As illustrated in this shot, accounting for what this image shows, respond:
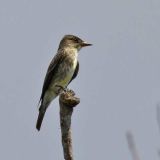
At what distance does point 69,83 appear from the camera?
1229cm

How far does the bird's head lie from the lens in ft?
42.2

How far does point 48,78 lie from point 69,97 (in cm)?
655

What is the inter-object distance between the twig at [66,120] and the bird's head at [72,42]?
23.9 ft

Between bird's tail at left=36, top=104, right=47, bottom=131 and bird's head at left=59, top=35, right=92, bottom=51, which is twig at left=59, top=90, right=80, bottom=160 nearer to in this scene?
bird's tail at left=36, top=104, right=47, bottom=131

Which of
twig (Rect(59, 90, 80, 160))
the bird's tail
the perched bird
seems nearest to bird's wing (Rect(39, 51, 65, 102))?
the perched bird

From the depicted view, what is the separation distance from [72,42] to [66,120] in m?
7.94

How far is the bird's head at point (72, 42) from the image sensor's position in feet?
42.2

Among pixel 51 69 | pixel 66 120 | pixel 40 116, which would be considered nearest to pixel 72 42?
pixel 51 69

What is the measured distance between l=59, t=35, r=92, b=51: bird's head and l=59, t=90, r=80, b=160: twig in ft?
23.9

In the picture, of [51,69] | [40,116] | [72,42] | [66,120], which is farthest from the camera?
[72,42]

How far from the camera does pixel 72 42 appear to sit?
12961 millimetres

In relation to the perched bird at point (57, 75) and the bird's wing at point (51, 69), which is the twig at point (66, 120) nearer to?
the perched bird at point (57, 75)

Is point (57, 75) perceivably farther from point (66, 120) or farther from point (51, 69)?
point (66, 120)

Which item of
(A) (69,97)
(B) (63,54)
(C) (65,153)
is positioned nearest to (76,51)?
(B) (63,54)
